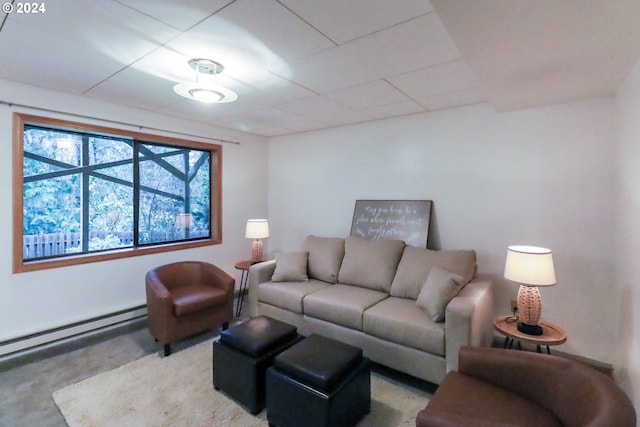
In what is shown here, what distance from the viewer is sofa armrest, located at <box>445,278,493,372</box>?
6.85 ft

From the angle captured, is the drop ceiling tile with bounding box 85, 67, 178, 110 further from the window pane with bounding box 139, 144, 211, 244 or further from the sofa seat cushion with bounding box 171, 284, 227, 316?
the sofa seat cushion with bounding box 171, 284, 227, 316

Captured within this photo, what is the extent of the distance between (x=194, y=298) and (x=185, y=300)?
0.09 metres

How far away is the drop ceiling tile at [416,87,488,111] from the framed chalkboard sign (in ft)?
3.29

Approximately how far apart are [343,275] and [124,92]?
277 cm

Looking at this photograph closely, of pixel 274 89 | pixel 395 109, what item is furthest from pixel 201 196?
pixel 395 109

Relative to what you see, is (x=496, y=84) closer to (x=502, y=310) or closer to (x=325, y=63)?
(x=325, y=63)

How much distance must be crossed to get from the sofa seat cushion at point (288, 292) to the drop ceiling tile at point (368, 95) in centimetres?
191

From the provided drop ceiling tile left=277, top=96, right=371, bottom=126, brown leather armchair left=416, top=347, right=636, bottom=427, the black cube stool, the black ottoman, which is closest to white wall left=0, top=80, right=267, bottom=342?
drop ceiling tile left=277, top=96, right=371, bottom=126

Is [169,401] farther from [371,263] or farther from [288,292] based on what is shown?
[371,263]

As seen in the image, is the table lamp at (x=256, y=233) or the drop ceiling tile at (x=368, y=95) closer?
the drop ceiling tile at (x=368, y=95)

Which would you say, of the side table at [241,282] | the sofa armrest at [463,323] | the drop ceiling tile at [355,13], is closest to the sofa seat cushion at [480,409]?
the sofa armrest at [463,323]

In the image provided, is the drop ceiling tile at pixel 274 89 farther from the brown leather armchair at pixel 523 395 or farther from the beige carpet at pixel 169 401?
the beige carpet at pixel 169 401

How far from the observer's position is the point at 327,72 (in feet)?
7.45

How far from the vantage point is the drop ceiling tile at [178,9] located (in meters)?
1.45
